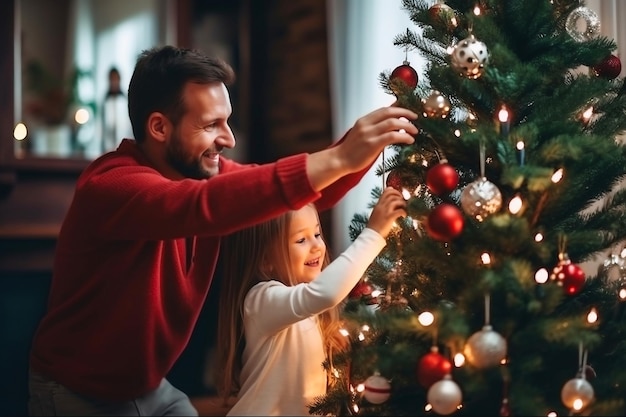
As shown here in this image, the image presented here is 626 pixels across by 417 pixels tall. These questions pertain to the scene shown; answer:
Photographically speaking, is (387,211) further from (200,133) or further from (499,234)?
(200,133)

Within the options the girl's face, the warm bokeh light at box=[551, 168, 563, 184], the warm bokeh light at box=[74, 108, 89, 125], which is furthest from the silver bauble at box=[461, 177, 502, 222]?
the warm bokeh light at box=[74, 108, 89, 125]

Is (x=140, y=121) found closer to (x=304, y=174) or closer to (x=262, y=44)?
(x=304, y=174)

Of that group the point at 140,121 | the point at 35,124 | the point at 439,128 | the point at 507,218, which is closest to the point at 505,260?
the point at 507,218

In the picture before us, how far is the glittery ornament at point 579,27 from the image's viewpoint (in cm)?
159

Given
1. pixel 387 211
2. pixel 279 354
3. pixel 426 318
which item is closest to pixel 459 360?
pixel 426 318

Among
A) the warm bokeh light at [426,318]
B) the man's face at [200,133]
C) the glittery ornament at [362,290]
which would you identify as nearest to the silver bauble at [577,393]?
the warm bokeh light at [426,318]

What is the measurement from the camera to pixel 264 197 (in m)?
1.39

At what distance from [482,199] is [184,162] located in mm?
645

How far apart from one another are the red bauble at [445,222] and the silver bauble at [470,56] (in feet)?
0.81

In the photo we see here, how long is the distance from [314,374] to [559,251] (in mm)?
556

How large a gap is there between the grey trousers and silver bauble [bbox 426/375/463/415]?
26.1 inches

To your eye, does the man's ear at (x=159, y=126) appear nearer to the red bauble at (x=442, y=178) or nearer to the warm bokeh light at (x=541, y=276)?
the red bauble at (x=442, y=178)

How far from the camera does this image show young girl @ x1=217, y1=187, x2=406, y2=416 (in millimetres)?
1520

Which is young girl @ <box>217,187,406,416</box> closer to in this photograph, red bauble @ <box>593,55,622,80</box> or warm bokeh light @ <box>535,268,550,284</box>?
warm bokeh light @ <box>535,268,550,284</box>
